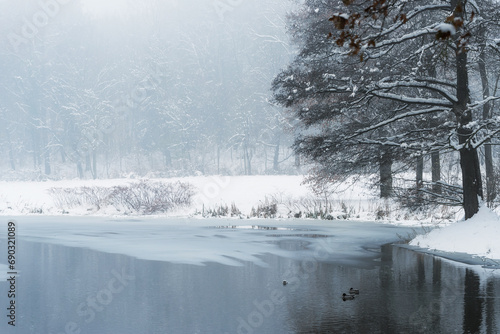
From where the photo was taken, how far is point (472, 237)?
13211 millimetres

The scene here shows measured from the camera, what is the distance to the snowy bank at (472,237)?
1253cm

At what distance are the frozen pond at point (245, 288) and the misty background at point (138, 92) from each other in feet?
165

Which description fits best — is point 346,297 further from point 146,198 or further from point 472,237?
point 146,198

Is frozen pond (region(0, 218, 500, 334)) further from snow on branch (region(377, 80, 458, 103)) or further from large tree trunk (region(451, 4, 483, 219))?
snow on branch (region(377, 80, 458, 103))

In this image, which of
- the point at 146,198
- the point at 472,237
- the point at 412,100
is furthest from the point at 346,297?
the point at 146,198

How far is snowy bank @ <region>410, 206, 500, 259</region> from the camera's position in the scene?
12.5m

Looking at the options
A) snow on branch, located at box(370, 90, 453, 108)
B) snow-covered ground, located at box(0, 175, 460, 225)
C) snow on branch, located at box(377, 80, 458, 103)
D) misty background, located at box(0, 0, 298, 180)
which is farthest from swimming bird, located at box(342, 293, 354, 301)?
misty background, located at box(0, 0, 298, 180)

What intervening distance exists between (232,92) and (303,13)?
1587 inches

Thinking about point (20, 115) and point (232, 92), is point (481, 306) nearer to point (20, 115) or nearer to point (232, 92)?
point (232, 92)

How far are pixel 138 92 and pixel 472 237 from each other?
61802mm

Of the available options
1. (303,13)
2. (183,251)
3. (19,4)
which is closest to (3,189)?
(303,13)

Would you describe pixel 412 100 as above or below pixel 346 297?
above

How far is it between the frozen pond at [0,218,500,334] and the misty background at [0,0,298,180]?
50364mm

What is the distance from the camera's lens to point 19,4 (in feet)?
247
